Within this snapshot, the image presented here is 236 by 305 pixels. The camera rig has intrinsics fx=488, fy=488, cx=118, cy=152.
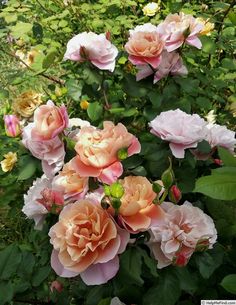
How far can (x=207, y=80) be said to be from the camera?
71.2 inches

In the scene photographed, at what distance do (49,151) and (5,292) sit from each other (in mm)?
328

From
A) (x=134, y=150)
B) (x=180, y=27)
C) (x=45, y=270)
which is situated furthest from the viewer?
(x=180, y=27)

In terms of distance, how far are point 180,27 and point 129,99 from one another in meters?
0.29

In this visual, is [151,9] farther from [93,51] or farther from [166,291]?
[166,291]

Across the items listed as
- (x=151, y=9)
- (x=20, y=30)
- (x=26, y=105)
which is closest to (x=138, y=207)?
(x=26, y=105)

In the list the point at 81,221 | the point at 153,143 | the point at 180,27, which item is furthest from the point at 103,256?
the point at 180,27

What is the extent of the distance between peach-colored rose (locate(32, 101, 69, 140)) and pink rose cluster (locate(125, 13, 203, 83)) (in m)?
0.29

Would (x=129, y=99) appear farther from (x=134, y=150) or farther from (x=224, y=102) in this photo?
(x=224, y=102)

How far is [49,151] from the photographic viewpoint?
3.73ft

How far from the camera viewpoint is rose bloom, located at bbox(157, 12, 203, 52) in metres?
1.29

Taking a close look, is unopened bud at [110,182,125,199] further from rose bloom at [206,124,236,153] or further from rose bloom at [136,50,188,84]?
rose bloom at [136,50,188,84]

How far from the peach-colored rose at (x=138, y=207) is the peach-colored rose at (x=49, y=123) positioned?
8.8 inches

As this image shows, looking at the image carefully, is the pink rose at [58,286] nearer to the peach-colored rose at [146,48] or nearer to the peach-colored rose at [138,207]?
the peach-colored rose at [138,207]

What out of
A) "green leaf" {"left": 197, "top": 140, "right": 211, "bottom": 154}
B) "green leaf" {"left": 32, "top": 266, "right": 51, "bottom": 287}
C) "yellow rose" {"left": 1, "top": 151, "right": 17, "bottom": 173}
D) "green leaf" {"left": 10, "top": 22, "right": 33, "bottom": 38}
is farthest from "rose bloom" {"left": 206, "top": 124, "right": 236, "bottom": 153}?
"green leaf" {"left": 10, "top": 22, "right": 33, "bottom": 38}
